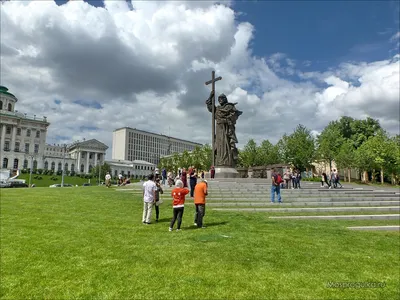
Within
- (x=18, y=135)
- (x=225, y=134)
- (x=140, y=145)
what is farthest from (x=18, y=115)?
(x=225, y=134)

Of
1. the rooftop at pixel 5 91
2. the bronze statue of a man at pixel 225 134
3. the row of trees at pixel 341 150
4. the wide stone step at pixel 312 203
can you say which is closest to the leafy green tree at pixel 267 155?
the row of trees at pixel 341 150

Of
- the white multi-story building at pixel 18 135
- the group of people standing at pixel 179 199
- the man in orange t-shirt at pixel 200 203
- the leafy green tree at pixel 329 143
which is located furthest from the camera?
the white multi-story building at pixel 18 135

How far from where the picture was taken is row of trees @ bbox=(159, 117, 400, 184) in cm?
5341

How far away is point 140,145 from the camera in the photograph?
164750 millimetres

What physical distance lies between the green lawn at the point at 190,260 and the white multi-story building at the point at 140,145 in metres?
149

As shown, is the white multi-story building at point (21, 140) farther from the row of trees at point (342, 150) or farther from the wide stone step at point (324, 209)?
the wide stone step at point (324, 209)

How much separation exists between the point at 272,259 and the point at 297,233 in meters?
3.17

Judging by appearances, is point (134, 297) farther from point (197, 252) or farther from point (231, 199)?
point (231, 199)

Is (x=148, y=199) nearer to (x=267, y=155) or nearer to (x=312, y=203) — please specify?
(x=312, y=203)

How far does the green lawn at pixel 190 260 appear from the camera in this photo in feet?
17.7

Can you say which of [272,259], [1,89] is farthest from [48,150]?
[272,259]

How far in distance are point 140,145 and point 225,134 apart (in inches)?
5568

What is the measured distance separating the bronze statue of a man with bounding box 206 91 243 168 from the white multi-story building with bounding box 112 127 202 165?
433 ft

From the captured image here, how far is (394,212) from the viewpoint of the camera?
15750 mm
